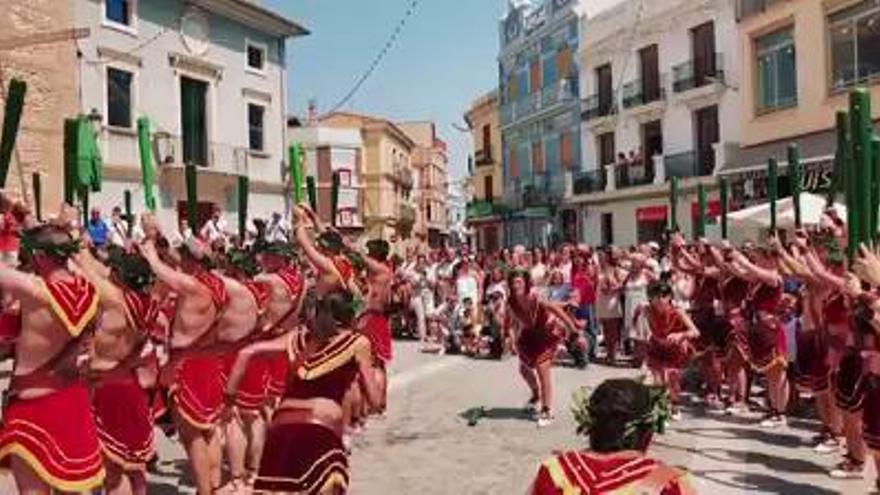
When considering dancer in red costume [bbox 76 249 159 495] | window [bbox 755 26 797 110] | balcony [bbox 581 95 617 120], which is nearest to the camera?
dancer in red costume [bbox 76 249 159 495]

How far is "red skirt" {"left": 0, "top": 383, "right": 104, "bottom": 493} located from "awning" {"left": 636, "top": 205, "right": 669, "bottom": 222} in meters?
29.9

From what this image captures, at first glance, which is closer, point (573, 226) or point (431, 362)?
point (431, 362)

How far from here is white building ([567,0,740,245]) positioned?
31.4 metres

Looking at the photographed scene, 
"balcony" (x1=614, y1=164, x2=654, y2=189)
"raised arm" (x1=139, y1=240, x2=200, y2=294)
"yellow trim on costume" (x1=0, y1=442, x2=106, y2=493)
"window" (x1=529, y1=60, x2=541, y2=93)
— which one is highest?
"window" (x1=529, y1=60, x2=541, y2=93)

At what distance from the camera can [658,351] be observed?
10.5m

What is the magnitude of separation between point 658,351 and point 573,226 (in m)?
31.0

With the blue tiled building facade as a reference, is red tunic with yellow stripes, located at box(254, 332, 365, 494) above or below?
below

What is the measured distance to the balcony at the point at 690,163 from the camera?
3184cm

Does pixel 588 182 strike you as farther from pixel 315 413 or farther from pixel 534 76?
pixel 315 413

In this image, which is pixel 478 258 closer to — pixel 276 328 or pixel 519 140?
pixel 276 328

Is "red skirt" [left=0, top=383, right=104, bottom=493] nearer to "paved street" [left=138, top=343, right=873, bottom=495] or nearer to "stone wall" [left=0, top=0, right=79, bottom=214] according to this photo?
"paved street" [left=138, top=343, right=873, bottom=495]

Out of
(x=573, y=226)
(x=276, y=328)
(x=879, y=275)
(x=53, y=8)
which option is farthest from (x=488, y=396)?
(x=573, y=226)

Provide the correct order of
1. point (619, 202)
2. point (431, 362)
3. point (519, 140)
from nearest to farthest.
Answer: point (431, 362), point (619, 202), point (519, 140)

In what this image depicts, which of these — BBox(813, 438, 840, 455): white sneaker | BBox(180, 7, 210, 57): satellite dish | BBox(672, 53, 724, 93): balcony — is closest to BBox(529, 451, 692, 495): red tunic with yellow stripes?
BBox(813, 438, 840, 455): white sneaker
